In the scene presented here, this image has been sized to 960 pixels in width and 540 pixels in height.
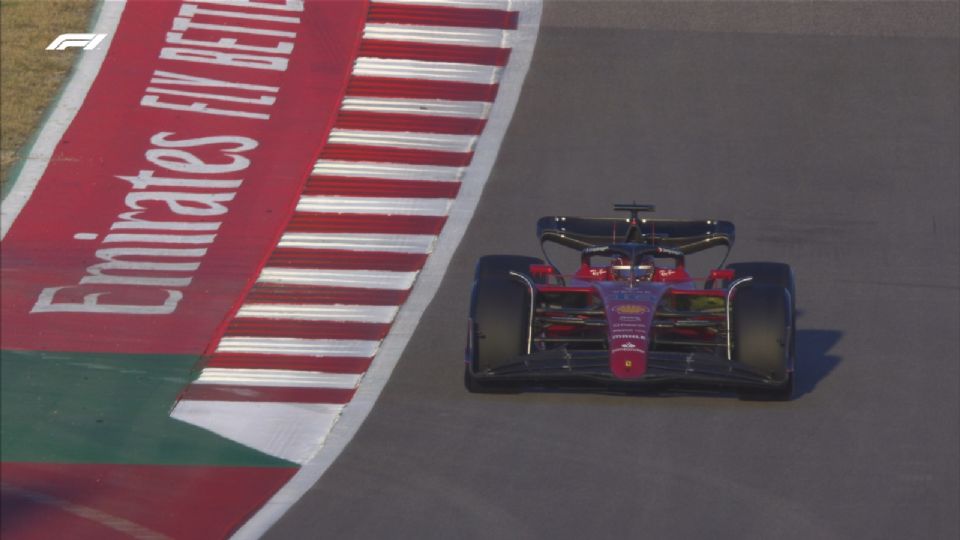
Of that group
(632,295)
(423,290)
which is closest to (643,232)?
(632,295)

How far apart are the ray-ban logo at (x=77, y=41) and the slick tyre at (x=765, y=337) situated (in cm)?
1088

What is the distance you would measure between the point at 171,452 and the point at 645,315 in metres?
3.51

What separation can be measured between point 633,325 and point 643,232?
1600mm

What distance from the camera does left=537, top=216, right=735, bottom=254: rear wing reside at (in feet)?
41.7

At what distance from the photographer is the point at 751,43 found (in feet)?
66.4

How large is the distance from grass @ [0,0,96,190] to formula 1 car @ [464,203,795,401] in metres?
7.24

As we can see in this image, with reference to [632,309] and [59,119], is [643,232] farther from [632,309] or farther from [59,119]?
[59,119]

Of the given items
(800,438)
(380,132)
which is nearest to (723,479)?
(800,438)

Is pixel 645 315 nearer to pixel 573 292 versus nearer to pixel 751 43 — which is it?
pixel 573 292

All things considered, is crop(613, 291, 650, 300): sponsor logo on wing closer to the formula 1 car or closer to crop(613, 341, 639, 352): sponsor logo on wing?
the formula 1 car

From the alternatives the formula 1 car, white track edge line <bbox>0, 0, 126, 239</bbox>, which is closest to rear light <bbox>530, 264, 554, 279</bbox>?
the formula 1 car

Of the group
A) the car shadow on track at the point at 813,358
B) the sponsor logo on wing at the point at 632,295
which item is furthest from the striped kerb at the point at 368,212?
the car shadow on track at the point at 813,358

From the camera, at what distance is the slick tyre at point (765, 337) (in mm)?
11383

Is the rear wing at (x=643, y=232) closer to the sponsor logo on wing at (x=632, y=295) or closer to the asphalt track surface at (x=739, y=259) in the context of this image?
the sponsor logo on wing at (x=632, y=295)
